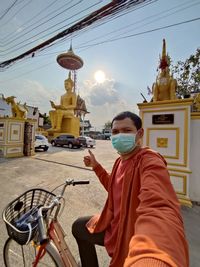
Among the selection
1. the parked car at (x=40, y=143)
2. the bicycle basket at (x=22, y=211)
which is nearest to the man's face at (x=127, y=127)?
the bicycle basket at (x=22, y=211)

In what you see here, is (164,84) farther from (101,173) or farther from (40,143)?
(40,143)

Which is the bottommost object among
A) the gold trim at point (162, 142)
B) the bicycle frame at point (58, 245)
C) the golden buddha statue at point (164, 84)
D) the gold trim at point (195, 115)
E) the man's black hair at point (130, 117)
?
the bicycle frame at point (58, 245)

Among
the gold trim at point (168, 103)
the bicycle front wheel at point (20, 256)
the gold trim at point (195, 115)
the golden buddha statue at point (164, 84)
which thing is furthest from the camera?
the golden buddha statue at point (164, 84)

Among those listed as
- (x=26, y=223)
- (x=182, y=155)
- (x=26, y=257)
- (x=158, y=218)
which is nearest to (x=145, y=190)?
(x=158, y=218)

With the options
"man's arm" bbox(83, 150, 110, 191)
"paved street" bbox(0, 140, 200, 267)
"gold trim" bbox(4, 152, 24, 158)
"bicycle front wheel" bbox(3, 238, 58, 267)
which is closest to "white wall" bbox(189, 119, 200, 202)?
"paved street" bbox(0, 140, 200, 267)

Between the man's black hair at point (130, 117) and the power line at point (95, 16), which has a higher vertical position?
the power line at point (95, 16)

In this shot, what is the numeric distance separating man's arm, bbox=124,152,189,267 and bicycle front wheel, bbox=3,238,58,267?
4.21 feet

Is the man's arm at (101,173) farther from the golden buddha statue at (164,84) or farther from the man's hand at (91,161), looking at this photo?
the golden buddha statue at (164,84)

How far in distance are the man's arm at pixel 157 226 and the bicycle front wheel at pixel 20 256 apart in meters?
1.28

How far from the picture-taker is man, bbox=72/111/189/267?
2.01 feet

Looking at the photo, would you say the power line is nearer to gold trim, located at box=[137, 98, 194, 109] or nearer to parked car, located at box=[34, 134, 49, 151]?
gold trim, located at box=[137, 98, 194, 109]

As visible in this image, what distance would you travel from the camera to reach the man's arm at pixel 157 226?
578 mm

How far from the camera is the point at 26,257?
1690 millimetres

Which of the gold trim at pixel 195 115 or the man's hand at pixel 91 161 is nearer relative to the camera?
the man's hand at pixel 91 161
